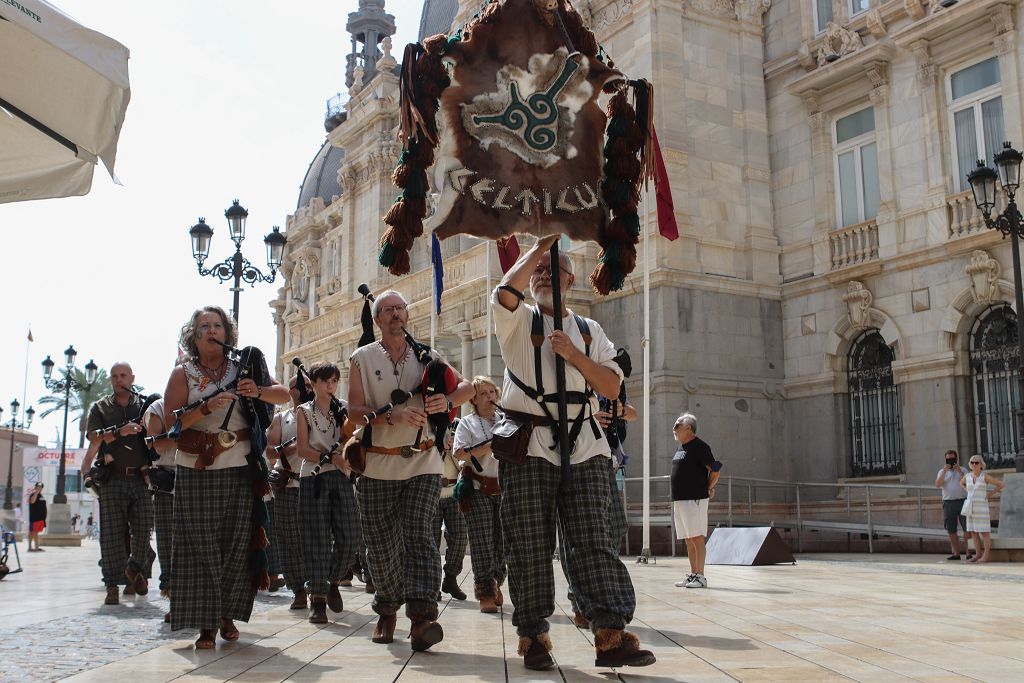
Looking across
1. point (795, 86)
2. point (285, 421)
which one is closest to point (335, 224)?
point (795, 86)

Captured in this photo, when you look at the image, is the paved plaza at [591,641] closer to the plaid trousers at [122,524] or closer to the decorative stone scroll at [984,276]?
the plaid trousers at [122,524]

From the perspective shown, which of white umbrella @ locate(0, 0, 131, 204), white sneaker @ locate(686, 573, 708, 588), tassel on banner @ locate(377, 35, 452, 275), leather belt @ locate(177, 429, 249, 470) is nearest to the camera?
white umbrella @ locate(0, 0, 131, 204)

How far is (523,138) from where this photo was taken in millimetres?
6406

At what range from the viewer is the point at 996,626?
718cm

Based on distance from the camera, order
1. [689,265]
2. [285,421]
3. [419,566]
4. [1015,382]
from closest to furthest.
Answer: [419,566]
[285,421]
[1015,382]
[689,265]

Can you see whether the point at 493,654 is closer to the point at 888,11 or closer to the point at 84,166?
the point at 84,166

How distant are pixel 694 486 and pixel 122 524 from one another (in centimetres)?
596

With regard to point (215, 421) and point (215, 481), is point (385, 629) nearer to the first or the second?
point (215, 481)

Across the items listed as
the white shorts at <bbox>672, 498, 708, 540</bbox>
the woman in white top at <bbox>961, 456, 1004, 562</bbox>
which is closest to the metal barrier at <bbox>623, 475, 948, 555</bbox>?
the woman in white top at <bbox>961, 456, 1004, 562</bbox>

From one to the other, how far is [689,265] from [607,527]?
1738cm

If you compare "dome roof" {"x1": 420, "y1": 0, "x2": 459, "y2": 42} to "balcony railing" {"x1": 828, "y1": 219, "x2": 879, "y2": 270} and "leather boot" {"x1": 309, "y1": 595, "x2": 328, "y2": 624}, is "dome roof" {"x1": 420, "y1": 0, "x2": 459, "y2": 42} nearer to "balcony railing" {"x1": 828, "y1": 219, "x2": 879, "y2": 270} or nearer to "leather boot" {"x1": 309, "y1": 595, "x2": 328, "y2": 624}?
"balcony railing" {"x1": 828, "y1": 219, "x2": 879, "y2": 270}

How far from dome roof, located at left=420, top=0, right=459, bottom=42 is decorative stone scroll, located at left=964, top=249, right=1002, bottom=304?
2276 cm

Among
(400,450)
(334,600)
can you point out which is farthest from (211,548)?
(334,600)

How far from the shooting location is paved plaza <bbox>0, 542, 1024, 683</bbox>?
5.25 meters
